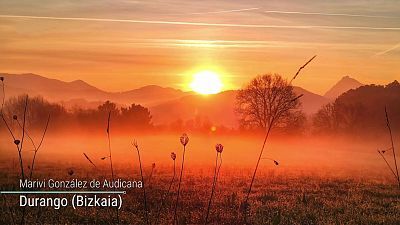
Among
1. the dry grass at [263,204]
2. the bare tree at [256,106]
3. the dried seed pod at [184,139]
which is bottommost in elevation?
the dry grass at [263,204]

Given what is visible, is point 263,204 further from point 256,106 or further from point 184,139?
point 256,106

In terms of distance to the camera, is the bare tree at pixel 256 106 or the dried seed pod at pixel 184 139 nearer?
the dried seed pod at pixel 184 139

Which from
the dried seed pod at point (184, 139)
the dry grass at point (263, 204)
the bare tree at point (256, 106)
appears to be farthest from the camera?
the bare tree at point (256, 106)

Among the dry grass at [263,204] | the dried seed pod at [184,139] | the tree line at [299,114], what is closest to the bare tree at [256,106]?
the tree line at [299,114]

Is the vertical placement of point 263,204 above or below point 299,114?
below

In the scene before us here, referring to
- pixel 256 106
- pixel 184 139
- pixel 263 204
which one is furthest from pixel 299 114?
pixel 184 139

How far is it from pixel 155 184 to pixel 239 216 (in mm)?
7125

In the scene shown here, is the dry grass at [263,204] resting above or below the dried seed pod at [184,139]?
below

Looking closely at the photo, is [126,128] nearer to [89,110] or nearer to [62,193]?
[89,110]

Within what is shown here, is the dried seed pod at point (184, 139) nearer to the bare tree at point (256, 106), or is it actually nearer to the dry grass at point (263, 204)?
the dry grass at point (263, 204)

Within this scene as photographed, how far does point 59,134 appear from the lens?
92.4 m

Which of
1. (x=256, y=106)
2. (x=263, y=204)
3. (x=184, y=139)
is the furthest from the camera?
(x=256, y=106)

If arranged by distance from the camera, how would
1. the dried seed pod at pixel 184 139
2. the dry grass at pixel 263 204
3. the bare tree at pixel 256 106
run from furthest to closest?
1. the bare tree at pixel 256 106
2. the dry grass at pixel 263 204
3. the dried seed pod at pixel 184 139

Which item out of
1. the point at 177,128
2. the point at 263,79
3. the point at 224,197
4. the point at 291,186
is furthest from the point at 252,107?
the point at 224,197
